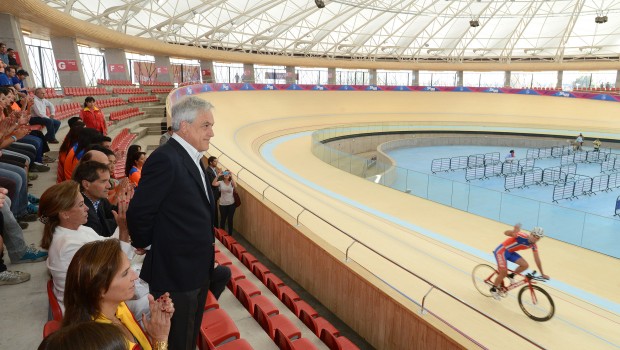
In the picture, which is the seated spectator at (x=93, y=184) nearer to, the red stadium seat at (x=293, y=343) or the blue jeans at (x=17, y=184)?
the blue jeans at (x=17, y=184)

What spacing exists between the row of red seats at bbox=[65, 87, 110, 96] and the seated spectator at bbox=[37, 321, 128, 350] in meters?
18.4

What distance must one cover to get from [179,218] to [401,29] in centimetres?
4211

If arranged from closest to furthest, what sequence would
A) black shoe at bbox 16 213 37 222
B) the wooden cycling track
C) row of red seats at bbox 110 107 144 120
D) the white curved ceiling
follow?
black shoe at bbox 16 213 37 222
the wooden cycling track
row of red seats at bbox 110 107 144 120
the white curved ceiling

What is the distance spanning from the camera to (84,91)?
18.0 metres

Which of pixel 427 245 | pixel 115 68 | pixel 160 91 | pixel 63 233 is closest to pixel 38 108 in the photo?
pixel 63 233

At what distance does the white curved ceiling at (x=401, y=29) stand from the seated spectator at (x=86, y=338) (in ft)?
96.6

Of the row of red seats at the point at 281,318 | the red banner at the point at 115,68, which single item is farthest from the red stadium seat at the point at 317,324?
the red banner at the point at 115,68

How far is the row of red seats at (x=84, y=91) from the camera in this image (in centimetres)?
1711

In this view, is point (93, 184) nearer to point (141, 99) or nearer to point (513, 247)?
point (513, 247)

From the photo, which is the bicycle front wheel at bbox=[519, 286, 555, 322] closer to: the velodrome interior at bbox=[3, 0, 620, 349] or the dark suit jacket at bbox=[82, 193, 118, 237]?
the velodrome interior at bbox=[3, 0, 620, 349]

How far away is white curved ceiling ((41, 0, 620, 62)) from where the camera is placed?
31.3 metres

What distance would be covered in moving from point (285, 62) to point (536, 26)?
81.8ft

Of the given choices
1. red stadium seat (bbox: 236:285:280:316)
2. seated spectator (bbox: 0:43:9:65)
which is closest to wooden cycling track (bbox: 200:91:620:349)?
red stadium seat (bbox: 236:285:280:316)

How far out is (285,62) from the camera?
3681cm
